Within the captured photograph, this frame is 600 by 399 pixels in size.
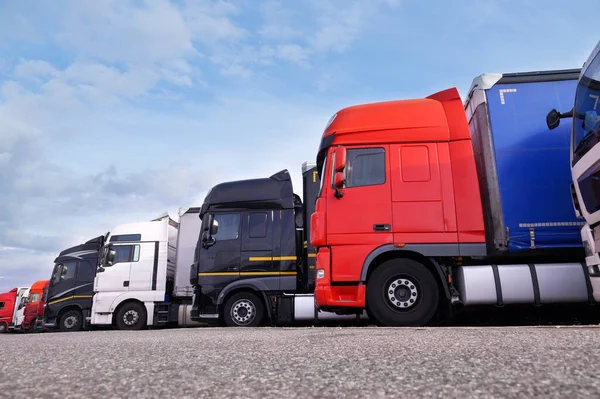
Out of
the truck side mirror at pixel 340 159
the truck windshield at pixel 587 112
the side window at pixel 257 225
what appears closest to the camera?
the truck windshield at pixel 587 112

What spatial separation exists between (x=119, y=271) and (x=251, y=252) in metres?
4.07

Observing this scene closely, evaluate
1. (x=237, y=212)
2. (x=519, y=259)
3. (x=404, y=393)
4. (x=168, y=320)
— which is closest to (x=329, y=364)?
(x=404, y=393)

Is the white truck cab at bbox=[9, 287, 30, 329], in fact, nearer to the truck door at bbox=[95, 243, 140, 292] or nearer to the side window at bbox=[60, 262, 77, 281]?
the side window at bbox=[60, 262, 77, 281]

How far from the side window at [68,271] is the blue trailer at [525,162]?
1059cm

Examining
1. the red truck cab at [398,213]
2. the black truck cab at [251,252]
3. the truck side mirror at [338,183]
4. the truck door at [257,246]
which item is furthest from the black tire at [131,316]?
the truck side mirror at [338,183]

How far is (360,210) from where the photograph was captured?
17.6 ft

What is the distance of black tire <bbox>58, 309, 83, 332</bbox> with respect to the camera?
35.9 feet

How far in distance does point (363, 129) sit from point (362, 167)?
1.71 ft

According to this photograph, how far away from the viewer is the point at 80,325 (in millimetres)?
11078

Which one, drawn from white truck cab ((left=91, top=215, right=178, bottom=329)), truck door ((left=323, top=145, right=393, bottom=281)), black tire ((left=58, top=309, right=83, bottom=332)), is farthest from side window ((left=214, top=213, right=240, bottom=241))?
black tire ((left=58, top=309, right=83, bottom=332))

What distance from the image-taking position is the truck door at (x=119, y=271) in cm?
991

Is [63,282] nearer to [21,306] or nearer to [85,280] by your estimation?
[85,280]

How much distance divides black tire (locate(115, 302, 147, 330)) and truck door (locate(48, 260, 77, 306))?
223 cm

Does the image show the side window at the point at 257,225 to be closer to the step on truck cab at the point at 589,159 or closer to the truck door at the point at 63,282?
the step on truck cab at the point at 589,159
